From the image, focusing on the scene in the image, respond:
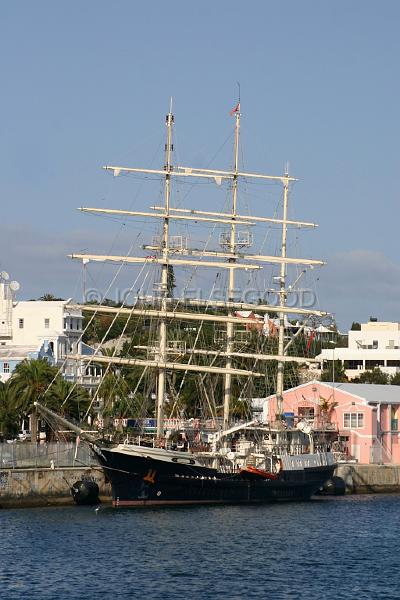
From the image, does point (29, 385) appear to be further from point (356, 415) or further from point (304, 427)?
point (356, 415)

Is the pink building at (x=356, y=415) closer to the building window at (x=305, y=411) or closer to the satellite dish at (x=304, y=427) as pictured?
the building window at (x=305, y=411)

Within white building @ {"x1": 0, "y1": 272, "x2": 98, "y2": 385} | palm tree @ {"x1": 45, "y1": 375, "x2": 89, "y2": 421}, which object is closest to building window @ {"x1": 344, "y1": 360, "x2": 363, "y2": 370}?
white building @ {"x1": 0, "y1": 272, "x2": 98, "y2": 385}

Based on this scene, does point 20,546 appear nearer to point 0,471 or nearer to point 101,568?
point 101,568

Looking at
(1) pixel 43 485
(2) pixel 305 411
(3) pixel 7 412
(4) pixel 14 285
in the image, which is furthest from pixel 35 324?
(1) pixel 43 485

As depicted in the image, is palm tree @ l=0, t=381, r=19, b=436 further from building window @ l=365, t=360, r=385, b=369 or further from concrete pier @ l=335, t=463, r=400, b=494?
building window @ l=365, t=360, r=385, b=369

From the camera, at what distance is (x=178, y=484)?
274 feet

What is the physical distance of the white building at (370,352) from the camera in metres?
170

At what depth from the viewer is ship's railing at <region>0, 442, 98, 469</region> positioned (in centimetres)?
7975

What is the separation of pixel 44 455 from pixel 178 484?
8.07 metres

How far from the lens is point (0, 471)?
76375 millimetres

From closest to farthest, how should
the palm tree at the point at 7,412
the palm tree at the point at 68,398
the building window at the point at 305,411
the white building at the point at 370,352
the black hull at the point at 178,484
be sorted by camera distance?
the black hull at the point at 178,484 < the palm tree at the point at 68,398 < the palm tree at the point at 7,412 < the building window at the point at 305,411 < the white building at the point at 370,352

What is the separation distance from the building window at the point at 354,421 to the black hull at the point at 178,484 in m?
17.8

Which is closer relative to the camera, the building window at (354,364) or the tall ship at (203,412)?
the tall ship at (203,412)

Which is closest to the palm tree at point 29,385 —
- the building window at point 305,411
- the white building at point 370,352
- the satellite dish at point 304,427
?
the satellite dish at point 304,427
